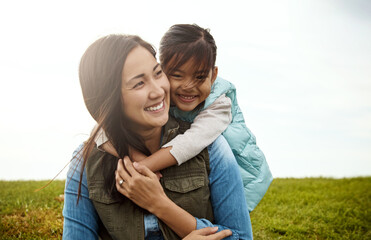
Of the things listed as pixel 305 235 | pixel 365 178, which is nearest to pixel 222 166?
pixel 305 235

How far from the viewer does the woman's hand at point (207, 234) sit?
2.01 meters

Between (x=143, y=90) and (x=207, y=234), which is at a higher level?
(x=143, y=90)

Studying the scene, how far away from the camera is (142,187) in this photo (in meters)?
2.03

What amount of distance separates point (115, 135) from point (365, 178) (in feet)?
28.0

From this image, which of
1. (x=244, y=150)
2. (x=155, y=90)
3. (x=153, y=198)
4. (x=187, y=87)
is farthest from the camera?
(x=244, y=150)

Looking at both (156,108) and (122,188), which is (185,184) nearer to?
(122,188)

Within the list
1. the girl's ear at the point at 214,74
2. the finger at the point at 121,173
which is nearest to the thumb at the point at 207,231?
the finger at the point at 121,173

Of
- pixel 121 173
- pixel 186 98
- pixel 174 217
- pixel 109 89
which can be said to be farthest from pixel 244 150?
pixel 109 89

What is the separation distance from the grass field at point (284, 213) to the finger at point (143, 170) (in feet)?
9.72

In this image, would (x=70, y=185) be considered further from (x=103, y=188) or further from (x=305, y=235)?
(x=305, y=235)

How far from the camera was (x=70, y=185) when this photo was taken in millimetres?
2271

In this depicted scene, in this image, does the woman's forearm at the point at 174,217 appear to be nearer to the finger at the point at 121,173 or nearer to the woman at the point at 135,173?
the woman at the point at 135,173

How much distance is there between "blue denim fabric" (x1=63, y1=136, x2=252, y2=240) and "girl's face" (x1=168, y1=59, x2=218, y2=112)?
21.0 inches

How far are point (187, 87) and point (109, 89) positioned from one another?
0.74m
